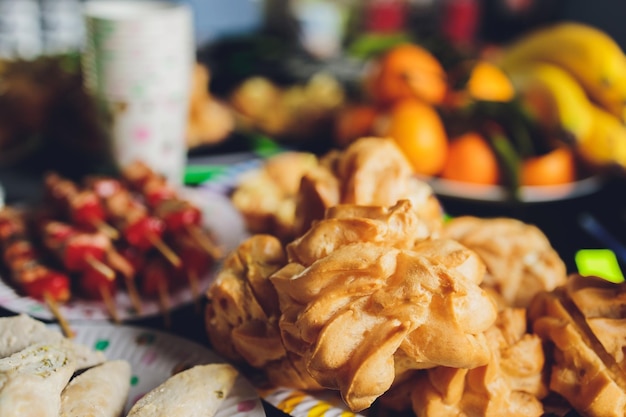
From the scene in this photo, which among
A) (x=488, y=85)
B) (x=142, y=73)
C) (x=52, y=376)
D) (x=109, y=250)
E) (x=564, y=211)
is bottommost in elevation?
(x=564, y=211)

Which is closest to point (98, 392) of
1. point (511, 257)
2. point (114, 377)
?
point (114, 377)

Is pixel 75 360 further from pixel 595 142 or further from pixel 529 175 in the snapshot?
pixel 595 142

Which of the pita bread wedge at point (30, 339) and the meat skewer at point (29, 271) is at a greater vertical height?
the pita bread wedge at point (30, 339)

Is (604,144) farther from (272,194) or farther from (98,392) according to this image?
(98,392)

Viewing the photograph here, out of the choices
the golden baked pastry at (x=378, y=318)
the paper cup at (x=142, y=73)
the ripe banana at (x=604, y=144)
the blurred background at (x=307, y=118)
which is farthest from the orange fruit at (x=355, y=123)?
the golden baked pastry at (x=378, y=318)

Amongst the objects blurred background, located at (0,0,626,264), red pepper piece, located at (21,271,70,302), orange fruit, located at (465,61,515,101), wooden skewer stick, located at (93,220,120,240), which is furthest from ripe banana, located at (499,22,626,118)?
red pepper piece, located at (21,271,70,302)

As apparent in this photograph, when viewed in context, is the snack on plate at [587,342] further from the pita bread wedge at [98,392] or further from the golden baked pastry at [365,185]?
the pita bread wedge at [98,392]
